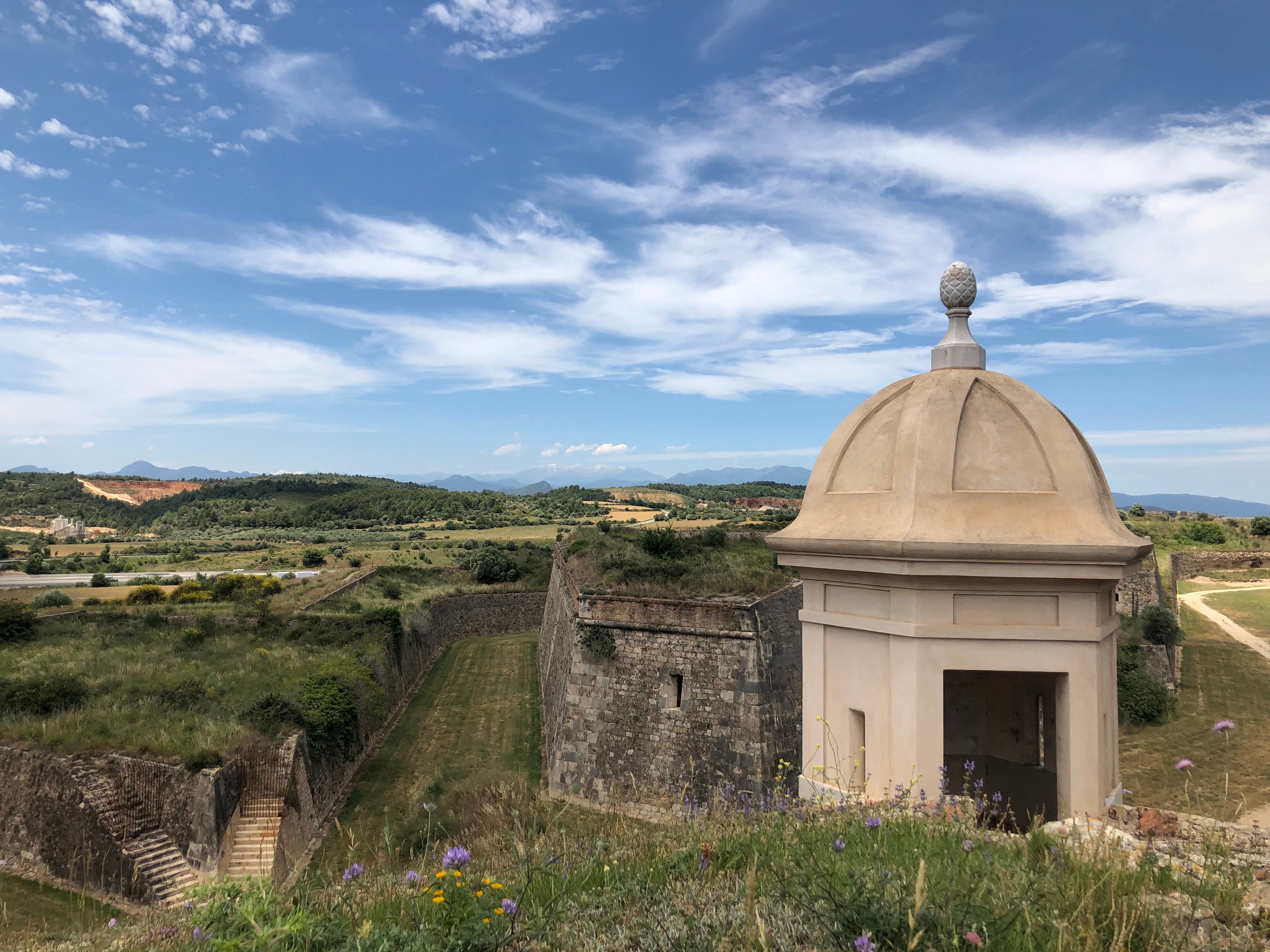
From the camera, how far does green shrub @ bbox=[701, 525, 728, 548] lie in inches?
1136

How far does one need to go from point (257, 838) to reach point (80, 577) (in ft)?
122

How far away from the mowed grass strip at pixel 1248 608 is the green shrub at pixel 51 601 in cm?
4508

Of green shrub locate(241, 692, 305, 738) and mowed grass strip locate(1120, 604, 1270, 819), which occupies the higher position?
green shrub locate(241, 692, 305, 738)

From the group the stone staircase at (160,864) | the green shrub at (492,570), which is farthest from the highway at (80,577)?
the stone staircase at (160,864)

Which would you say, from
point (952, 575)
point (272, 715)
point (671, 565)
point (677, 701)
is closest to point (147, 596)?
point (272, 715)

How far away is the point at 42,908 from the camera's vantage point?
10359mm

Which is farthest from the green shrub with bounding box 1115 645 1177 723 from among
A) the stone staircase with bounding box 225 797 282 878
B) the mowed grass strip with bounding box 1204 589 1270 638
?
the stone staircase with bounding box 225 797 282 878

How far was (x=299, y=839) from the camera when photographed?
12195 mm

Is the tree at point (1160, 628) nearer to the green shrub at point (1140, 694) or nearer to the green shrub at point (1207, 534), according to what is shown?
the green shrub at point (1140, 694)

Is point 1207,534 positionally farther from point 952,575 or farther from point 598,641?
point 952,575

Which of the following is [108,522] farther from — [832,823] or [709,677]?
[832,823]

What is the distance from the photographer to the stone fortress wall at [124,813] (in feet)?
35.0

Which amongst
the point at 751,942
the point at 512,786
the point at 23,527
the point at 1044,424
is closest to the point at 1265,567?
the point at 512,786

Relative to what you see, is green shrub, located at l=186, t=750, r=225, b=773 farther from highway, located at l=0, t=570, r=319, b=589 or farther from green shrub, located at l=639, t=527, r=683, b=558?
highway, located at l=0, t=570, r=319, b=589
